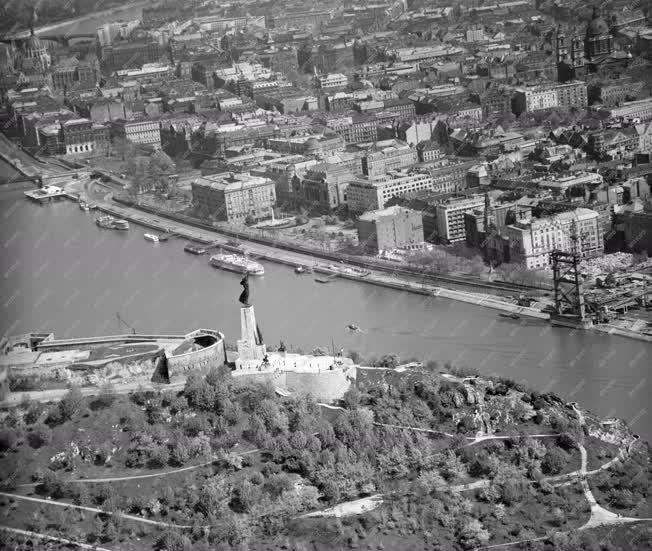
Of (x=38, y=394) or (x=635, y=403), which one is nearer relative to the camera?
(x=38, y=394)

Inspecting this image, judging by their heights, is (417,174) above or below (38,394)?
below

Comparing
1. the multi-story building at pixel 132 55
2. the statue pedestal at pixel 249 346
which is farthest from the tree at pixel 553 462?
the multi-story building at pixel 132 55

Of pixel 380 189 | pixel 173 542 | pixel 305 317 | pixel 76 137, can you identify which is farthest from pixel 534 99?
pixel 173 542

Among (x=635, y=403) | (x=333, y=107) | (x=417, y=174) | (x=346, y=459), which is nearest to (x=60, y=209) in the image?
(x=417, y=174)

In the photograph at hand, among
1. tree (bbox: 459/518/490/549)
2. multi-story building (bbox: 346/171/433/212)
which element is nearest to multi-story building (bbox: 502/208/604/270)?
multi-story building (bbox: 346/171/433/212)

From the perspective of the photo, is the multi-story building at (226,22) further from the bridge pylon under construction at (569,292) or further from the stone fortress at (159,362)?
the stone fortress at (159,362)

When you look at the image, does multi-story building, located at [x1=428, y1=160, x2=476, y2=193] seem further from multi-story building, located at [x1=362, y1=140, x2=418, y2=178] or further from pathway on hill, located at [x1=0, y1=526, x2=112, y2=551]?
pathway on hill, located at [x1=0, y1=526, x2=112, y2=551]

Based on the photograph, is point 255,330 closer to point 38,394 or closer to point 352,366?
point 352,366
